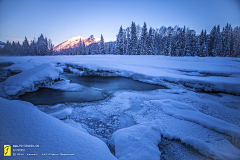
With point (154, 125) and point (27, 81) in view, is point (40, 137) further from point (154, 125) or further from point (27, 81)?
point (27, 81)

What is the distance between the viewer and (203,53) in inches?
1371

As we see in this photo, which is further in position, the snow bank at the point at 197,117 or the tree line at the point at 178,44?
the tree line at the point at 178,44

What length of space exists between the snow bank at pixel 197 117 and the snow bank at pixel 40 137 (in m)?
3.03

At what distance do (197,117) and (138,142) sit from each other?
98.6 inches

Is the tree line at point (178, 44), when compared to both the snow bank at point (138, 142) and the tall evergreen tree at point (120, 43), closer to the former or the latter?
the tall evergreen tree at point (120, 43)

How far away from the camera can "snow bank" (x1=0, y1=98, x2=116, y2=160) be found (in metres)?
1.29

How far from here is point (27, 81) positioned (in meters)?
6.44

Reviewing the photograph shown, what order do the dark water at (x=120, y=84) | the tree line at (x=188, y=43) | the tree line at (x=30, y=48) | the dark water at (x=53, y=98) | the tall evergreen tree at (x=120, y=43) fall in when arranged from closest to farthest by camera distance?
the dark water at (x=53, y=98) → the dark water at (x=120, y=84) → the tree line at (x=188, y=43) → the tall evergreen tree at (x=120, y=43) → the tree line at (x=30, y=48)

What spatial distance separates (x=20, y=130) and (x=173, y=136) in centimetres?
321

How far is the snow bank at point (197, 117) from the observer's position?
9.32ft

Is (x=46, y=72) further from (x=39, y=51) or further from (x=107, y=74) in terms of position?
(x=39, y=51)

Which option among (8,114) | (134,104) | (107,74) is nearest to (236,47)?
(107,74)

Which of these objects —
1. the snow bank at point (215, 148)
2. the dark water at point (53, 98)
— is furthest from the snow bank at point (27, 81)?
the snow bank at point (215, 148)

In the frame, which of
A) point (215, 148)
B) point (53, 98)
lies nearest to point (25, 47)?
point (53, 98)
